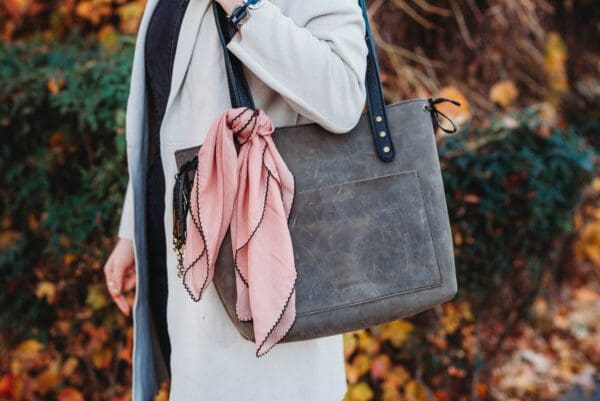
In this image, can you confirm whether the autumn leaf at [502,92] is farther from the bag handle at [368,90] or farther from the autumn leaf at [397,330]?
the bag handle at [368,90]

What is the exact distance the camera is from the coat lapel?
4.64 ft

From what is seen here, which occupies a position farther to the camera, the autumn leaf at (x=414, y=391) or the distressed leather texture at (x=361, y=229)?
the autumn leaf at (x=414, y=391)

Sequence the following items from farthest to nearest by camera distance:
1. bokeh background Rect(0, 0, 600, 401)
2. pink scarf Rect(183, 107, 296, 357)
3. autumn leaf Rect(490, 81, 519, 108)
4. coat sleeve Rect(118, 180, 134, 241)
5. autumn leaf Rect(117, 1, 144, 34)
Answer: autumn leaf Rect(490, 81, 519, 108) < autumn leaf Rect(117, 1, 144, 34) < bokeh background Rect(0, 0, 600, 401) < coat sleeve Rect(118, 180, 134, 241) < pink scarf Rect(183, 107, 296, 357)

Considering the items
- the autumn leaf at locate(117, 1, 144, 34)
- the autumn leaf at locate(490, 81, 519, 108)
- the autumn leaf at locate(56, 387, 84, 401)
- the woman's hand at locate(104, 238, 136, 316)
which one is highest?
the woman's hand at locate(104, 238, 136, 316)

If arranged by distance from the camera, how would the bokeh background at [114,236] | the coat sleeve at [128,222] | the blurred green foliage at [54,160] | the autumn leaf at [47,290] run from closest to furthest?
the coat sleeve at [128,222] → the blurred green foliage at [54,160] → the bokeh background at [114,236] → the autumn leaf at [47,290]

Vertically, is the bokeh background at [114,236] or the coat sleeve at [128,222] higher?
the coat sleeve at [128,222]

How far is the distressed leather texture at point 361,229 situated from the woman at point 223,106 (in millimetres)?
85

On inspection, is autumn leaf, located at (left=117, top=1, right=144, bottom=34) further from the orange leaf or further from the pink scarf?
the pink scarf

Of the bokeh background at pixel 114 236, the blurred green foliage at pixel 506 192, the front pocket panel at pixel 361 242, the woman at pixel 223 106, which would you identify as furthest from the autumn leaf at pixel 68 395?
the front pocket panel at pixel 361 242

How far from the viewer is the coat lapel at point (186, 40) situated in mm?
1414

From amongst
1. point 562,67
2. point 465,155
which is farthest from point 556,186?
point 562,67

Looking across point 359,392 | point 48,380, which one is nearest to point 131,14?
point 48,380

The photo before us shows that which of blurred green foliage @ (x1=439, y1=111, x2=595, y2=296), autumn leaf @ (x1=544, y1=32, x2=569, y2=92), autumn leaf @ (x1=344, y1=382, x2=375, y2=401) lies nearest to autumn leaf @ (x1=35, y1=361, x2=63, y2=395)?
autumn leaf @ (x1=344, y1=382, x2=375, y2=401)

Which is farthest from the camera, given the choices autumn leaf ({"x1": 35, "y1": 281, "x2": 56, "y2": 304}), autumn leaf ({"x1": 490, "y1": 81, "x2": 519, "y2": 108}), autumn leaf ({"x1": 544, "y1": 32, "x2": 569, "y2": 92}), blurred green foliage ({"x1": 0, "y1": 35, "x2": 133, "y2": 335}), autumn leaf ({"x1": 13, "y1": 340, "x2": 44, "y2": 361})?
autumn leaf ({"x1": 544, "y1": 32, "x2": 569, "y2": 92})
